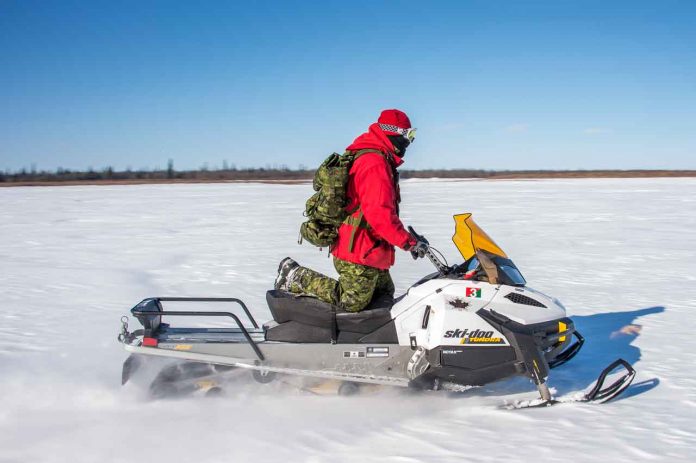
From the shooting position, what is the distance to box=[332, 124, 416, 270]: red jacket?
11.3 ft

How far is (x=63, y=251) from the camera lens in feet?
33.3

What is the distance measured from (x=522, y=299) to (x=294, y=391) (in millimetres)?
1437

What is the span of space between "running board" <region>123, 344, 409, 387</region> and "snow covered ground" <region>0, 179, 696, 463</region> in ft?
0.50

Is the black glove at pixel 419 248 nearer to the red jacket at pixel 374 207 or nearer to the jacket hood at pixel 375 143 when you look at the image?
the red jacket at pixel 374 207

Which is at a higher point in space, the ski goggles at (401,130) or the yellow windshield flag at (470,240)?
the ski goggles at (401,130)

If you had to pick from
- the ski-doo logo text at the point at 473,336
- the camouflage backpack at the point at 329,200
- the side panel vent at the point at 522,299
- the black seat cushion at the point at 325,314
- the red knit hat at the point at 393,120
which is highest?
the red knit hat at the point at 393,120

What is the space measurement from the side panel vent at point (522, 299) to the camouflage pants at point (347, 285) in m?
0.73

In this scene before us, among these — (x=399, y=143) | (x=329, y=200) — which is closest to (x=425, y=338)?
(x=329, y=200)

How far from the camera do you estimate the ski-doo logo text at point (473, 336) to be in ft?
11.9

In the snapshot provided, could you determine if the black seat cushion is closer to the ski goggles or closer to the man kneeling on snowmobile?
the man kneeling on snowmobile

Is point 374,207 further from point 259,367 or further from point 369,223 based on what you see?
point 259,367

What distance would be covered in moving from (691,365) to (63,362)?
433 centimetres

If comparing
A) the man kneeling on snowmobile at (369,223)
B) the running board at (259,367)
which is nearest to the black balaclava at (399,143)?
the man kneeling on snowmobile at (369,223)

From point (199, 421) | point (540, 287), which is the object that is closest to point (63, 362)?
point (199, 421)
